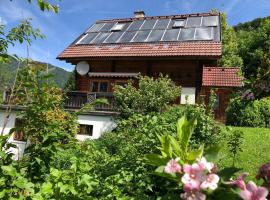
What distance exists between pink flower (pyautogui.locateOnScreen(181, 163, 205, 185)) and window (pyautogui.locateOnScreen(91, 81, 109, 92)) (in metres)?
19.2

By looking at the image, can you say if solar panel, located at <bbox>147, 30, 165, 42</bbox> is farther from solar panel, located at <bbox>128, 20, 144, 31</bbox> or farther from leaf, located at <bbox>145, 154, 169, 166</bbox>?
leaf, located at <bbox>145, 154, 169, 166</bbox>

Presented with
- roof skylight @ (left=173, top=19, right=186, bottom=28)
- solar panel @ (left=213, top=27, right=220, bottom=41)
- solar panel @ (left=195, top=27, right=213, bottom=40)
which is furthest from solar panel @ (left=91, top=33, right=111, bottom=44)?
solar panel @ (left=213, top=27, right=220, bottom=41)

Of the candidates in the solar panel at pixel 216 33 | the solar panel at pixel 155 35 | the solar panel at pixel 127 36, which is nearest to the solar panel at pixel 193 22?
the solar panel at pixel 216 33

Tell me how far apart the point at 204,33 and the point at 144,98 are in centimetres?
703

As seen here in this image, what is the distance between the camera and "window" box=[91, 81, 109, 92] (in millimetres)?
20469

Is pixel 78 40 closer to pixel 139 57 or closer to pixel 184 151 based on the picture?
pixel 139 57

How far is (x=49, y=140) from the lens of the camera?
309 centimetres

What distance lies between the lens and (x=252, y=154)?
11281mm

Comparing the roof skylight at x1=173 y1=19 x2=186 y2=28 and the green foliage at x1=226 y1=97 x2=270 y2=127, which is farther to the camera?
the roof skylight at x1=173 y1=19 x2=186 y2=28

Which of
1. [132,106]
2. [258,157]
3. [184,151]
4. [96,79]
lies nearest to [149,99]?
[132,106]

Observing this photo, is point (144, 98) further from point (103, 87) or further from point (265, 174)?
point (265, 174)

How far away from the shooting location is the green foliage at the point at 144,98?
1465 cm

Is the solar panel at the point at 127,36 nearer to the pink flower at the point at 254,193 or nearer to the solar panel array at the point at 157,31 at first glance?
the solar panel array at the point at 157,31

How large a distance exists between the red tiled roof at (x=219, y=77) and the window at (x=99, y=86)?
582 cm
